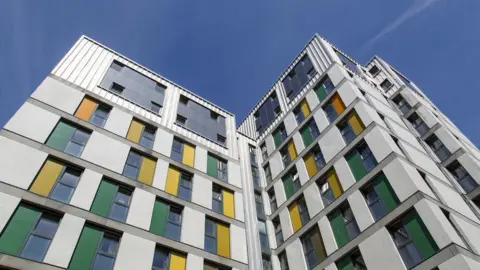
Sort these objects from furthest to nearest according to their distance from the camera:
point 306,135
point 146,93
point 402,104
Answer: point 402,104, point 146,93, point 306,135

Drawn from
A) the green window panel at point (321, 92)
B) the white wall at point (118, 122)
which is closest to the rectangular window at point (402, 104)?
the green window panel at point (321, 92)

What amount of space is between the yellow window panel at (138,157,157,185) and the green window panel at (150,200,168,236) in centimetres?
177

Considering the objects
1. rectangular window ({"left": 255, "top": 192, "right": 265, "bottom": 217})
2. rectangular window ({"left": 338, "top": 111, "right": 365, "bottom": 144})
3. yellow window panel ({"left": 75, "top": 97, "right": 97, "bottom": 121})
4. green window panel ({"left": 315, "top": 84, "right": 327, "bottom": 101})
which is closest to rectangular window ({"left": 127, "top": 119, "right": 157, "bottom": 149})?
yellow window panel ({"left": 75, "top": 97, "right": 97, "bottom": 121})

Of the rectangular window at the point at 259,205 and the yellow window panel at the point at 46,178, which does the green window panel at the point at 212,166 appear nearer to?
the rectangular window at the point at 259,205

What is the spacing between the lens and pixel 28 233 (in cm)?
1723

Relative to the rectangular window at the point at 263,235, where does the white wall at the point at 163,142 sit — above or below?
above

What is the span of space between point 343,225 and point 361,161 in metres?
4.45

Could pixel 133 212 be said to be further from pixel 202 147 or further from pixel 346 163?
pixel 346 163

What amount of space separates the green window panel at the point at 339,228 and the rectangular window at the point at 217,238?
6.94 meters

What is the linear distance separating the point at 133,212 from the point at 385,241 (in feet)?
46.6

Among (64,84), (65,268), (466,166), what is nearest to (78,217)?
(65,268)

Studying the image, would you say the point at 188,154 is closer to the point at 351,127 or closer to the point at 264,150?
the point at 264,150

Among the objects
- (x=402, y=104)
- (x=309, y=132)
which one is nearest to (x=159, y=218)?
(x=309, y=132)

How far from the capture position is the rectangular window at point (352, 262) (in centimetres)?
1997
